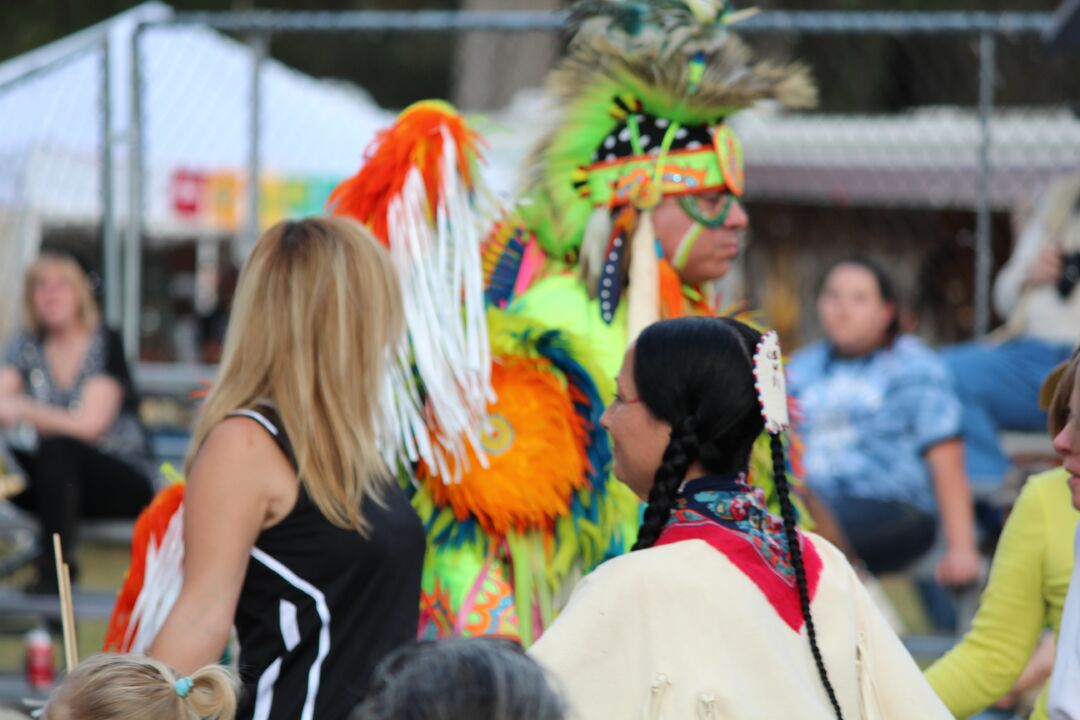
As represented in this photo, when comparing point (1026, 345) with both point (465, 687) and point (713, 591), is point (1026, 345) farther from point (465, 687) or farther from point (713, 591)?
point (465, 687)

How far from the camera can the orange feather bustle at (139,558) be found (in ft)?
9.39

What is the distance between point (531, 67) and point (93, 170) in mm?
3229

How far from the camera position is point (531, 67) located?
34.9 ft

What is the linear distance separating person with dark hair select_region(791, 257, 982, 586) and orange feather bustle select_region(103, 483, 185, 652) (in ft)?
9.20

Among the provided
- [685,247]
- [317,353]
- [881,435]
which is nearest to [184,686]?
[317,353]

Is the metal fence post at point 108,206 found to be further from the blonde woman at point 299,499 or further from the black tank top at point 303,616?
the black tank top at point 303,616

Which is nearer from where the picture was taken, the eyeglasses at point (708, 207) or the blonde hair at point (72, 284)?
the eyeglasses at point (708, 207)

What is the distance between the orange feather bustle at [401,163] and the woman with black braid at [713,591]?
1190 mm

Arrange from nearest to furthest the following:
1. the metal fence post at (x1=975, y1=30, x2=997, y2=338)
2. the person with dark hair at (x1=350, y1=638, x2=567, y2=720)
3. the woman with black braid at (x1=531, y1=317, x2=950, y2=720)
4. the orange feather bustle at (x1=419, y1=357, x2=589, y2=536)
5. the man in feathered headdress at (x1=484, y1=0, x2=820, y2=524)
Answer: the person with dark hair at (x1=350, y1=638, x2=567, y2=720) → the woman with black braid at (x1=531, y1=317, x2=950, y2=720) → the orange feather bustle at (x1=419, y1=357, x2=589, y2=536) → the man in feathered headdress at (x1=484, y1=0, x2=820, y2=524) → the metal fence post at (x1=975, y1=30, x2=997, y2=338)

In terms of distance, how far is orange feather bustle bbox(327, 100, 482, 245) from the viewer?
334 centimetres

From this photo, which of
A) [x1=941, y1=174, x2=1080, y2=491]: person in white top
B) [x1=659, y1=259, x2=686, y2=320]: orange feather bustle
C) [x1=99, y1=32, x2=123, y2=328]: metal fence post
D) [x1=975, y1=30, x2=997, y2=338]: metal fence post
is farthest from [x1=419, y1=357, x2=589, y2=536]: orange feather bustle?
[x1=99, y1=32, x2=123, y2=328]: metal fence post

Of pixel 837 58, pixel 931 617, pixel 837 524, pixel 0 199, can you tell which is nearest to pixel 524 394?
pixel 837 524

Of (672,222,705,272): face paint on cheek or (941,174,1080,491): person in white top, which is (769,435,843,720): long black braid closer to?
(672,222,705,272): face paint on cheek

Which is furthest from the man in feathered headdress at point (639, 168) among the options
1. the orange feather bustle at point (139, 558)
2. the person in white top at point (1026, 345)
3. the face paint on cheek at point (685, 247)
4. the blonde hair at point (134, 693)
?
the person in white top at point (1026, 345)
